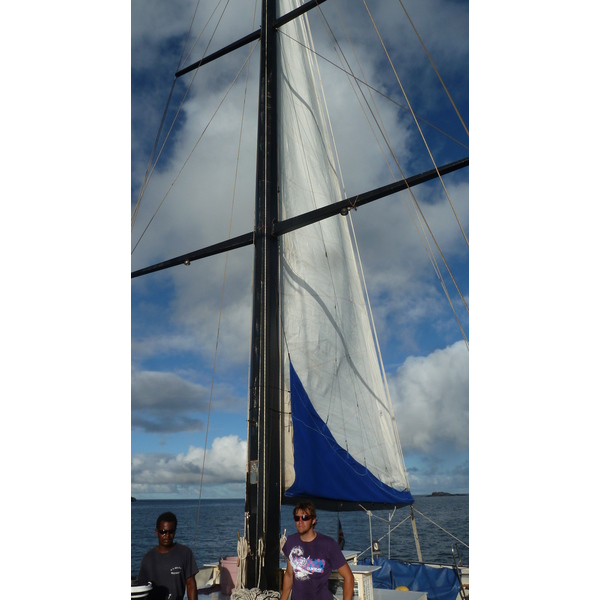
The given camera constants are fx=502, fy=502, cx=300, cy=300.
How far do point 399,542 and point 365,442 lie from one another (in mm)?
41239

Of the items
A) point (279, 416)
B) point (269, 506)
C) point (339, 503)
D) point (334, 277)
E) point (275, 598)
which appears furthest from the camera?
point (334, 277)

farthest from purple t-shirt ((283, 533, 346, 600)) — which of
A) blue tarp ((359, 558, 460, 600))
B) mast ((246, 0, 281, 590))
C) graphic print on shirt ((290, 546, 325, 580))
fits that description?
blue tarp ((359, 558, 460, 600))

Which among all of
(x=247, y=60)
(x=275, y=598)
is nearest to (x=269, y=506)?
(x=275, y=598)

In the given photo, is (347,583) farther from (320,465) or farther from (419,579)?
(419,579)

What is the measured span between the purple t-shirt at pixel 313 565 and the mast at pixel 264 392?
1.14 metres

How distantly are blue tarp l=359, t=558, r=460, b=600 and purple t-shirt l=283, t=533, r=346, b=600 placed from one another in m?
4.82

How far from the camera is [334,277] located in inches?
275

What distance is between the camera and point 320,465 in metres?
5.10

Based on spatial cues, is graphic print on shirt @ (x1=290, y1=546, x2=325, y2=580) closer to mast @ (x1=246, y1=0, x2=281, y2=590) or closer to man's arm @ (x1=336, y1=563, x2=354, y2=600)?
man's arm @ (x1=336, y1=563, x2=354, y2=600)

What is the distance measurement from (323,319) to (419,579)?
4208mm

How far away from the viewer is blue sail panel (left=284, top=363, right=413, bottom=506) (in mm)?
4870

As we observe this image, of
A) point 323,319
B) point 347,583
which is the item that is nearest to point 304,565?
point 347,583
